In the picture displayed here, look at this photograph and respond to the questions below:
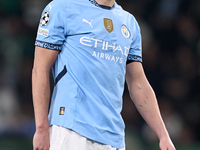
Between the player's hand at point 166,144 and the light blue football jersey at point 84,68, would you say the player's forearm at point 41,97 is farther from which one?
the player's hand at point 166,144

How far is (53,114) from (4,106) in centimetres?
413

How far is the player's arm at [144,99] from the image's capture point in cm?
311

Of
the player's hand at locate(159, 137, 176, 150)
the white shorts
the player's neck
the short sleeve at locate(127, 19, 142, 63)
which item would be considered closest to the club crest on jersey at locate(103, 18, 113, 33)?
the player's neck

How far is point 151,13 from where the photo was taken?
25.8 ft

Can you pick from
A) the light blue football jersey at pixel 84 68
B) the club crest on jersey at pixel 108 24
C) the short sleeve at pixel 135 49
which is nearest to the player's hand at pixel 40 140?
the light blue football jersey at pixel 84 68

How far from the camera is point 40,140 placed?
262 centimetres

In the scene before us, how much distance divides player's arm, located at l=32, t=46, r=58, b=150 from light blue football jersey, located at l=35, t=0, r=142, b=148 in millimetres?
58

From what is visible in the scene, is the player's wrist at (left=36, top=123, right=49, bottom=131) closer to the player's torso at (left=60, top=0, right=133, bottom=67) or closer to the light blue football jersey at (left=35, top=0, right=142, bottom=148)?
the light blue football jersey at (left=35, top=0, right=142, bottom=148)

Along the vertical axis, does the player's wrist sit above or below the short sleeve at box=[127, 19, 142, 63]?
below

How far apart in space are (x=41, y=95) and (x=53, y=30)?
399mm

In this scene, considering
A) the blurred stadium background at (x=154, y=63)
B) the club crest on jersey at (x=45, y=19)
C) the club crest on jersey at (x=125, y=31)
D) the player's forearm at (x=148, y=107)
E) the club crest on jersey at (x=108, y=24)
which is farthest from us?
the blurred stadium background at (x=154, y=63)

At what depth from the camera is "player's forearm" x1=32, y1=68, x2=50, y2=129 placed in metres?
2.64

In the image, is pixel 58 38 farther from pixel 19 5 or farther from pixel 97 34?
pixel 19 5

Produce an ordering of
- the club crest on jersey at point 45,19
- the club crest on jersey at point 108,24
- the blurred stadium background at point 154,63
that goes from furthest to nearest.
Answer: the blurred stadium background at point 154,63 < the club crest on jersey at point 108,24 < the club crest on jersey at point 45,19
